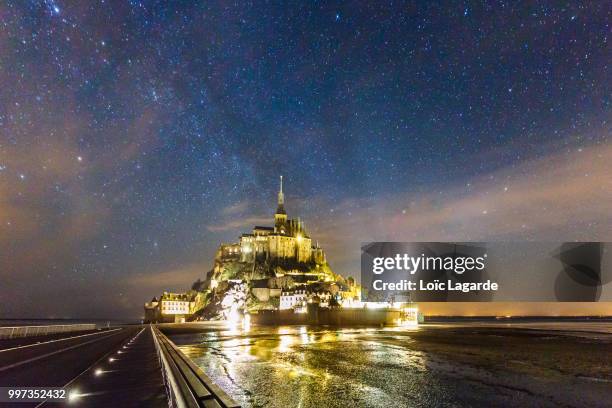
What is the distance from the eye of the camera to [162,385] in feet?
37.7

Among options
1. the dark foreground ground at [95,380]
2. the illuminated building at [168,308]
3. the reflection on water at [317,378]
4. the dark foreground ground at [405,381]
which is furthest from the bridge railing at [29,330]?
the illuminated building at [168,308]

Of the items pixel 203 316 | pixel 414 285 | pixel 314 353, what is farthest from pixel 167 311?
pixel 314 353

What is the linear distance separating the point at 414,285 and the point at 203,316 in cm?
11748

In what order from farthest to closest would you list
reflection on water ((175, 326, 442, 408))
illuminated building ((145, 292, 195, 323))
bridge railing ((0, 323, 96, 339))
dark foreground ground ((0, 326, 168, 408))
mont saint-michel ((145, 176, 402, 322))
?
illuminated building ((145, 292, 195, 323))
mont saint-michel ((145, 176, 402, 322))
bridge railing ((0, 323, 96, 339))
reflection on water ((175, 326, 442, 408))
dark foreground ground ((0, 326, 168, 408))

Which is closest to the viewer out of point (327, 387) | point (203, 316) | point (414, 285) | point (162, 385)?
point (162, 385)

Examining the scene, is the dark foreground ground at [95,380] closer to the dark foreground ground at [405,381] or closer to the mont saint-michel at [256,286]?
the dark foreground ground at [405,381]

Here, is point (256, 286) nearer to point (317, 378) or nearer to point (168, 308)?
point (168, 308)

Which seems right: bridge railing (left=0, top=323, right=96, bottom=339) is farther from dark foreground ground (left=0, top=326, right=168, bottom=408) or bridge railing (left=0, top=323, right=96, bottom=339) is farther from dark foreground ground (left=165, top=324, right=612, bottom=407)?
dark foreground ground (left=165, top=324, right=612, bottom=407)

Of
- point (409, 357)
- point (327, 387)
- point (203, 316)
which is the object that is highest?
point (327, 387)

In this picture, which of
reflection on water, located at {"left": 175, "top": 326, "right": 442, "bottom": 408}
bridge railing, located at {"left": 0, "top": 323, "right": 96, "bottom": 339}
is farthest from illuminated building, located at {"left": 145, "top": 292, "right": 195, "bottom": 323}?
reflection on water, located at {"left": 175, "top": 326, "right": 442, "bottom": 408}

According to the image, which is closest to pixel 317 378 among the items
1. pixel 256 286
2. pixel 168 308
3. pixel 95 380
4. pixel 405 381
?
pixel 405 381

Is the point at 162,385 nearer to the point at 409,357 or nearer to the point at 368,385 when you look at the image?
the point at 368,385

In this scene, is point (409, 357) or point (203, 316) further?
point (203, 316)

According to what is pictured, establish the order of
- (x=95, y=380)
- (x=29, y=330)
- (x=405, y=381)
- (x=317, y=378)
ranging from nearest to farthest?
(x=95, y=380) < (x=405, y=381) < (x=317, y=378) < (x=29, y=330)
